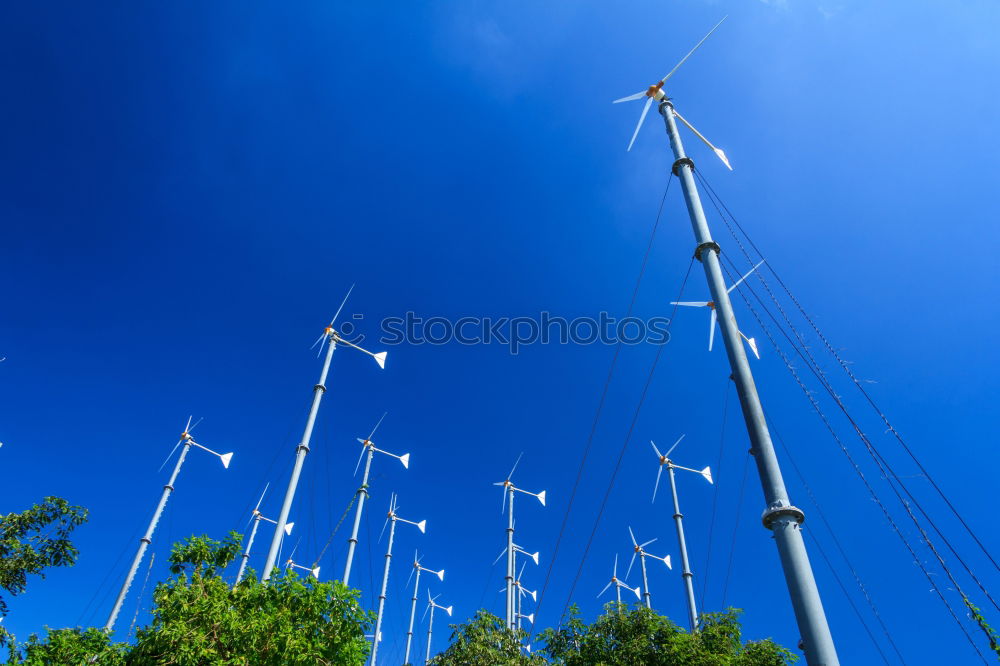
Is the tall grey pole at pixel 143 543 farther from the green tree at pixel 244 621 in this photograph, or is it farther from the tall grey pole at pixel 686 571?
the tall grey pole at pixel 686 571

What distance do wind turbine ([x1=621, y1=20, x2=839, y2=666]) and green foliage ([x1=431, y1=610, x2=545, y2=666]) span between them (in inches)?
740

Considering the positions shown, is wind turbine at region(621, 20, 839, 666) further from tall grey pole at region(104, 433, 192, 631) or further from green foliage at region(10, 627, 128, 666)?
tall grey pole at region(104, 433, 192, 631)

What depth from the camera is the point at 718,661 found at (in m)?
18.5

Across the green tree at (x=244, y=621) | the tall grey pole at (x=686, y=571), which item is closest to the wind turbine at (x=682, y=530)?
the tall grey pole at (x=686, y=571)

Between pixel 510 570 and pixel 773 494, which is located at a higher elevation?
pixel 510 570

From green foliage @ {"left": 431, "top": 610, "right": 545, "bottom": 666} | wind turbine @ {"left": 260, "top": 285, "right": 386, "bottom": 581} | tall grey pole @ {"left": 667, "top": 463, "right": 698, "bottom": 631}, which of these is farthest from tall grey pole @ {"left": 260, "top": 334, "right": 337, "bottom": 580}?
tall grey pole @ {"left": 667, "top": 463, "right": 698, "bottom": 631}

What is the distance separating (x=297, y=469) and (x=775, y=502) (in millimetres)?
15958

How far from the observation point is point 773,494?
780 cm

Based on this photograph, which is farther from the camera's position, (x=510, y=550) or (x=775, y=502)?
(x=510, y=550)

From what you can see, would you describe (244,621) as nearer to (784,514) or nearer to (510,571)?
(784,514)

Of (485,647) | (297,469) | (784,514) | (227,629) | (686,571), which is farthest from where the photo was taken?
(686,571)

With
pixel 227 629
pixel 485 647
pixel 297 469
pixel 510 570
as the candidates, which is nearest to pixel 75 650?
pixel 227 629

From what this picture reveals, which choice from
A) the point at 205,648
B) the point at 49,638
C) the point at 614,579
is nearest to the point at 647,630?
the point at 205,648

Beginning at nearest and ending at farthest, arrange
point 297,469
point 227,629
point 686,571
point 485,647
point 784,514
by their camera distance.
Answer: point 784,514 < point 227,629 < point 297,469 < point 485,647 < point 686,571
